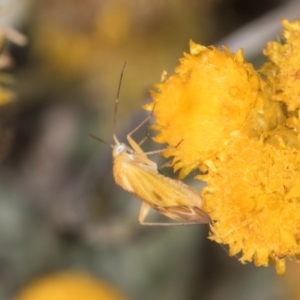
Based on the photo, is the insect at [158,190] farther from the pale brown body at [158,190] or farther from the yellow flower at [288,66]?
the yellow flower at [288,66]

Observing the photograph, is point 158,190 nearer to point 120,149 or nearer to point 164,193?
point 164,193

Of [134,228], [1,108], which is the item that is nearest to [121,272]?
[134,228]

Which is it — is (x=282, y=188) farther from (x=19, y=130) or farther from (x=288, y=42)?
(x=19, y=130)

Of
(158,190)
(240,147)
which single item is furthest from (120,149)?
(240,147)

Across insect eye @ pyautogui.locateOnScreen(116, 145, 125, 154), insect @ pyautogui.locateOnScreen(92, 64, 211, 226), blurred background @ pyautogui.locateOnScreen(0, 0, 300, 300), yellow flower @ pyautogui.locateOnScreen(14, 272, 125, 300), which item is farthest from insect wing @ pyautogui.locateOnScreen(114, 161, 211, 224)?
blurred background @ pyautogui.locateOnScreen(0, 0, 300, 300)

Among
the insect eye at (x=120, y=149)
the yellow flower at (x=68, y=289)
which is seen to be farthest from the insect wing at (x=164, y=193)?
the yellow flower at (x=68, y=289)

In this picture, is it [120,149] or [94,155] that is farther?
[94,155]
